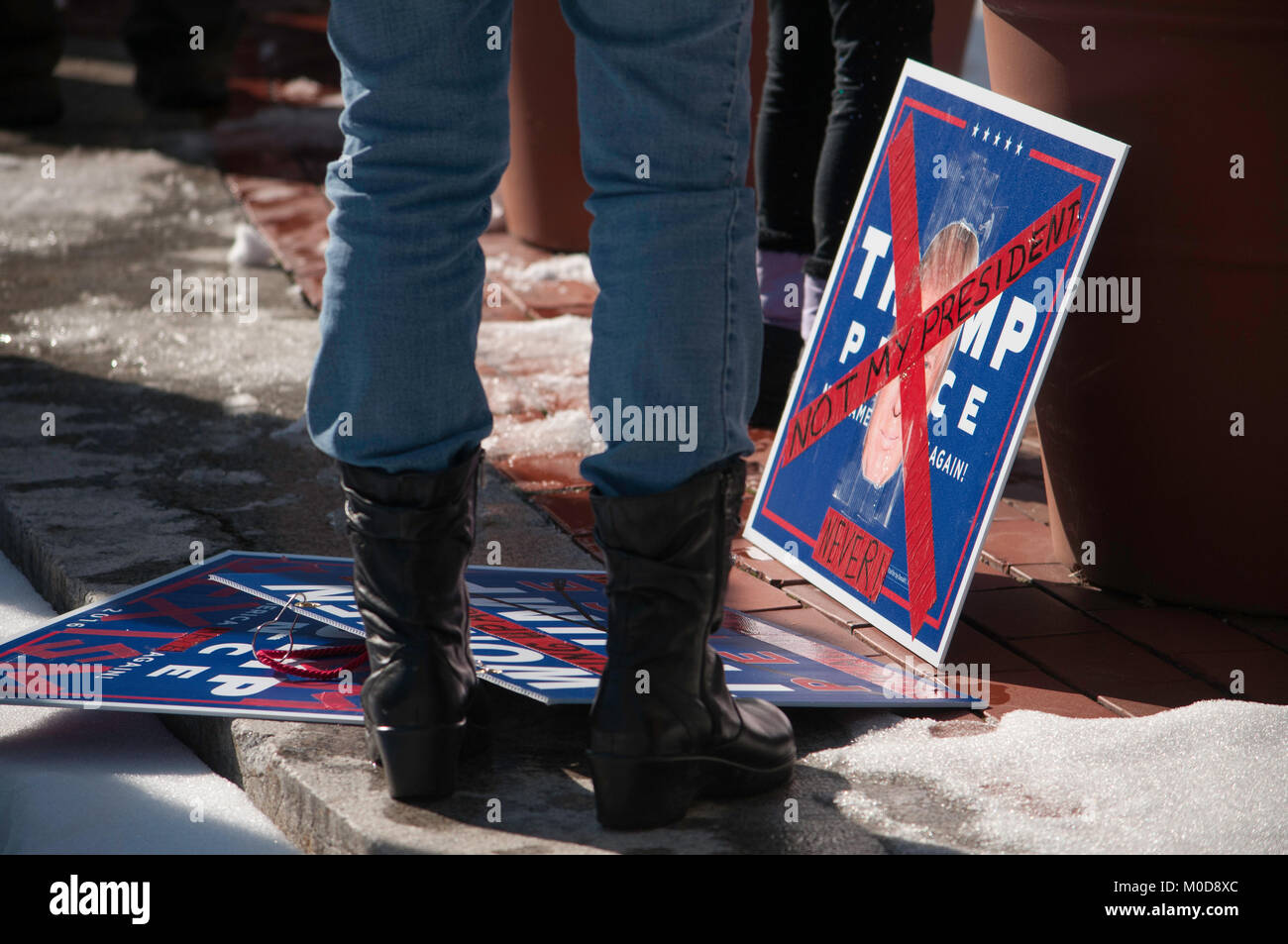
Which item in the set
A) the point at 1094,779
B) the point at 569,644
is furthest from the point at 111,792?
the point at 1094,779

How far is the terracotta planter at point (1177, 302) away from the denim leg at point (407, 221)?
78 centimetres

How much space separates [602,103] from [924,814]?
712mm

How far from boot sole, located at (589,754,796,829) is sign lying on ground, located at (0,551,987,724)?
6.0 inches

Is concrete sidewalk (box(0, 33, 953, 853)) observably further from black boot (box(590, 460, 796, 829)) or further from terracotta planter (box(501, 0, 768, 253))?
terracotta planter (box(501, 0, 768, 253))

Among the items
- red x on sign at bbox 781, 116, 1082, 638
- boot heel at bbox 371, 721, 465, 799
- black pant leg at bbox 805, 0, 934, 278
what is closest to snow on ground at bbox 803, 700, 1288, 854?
red x on sign at bbox 781, 116, 1082, 638

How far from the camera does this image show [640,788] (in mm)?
1292

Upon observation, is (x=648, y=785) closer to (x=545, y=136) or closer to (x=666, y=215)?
(x=666, y=215)

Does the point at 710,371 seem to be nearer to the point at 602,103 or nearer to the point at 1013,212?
the point at 602,103

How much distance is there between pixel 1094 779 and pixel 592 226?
2.38ft

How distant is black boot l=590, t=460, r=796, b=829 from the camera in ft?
4.14
